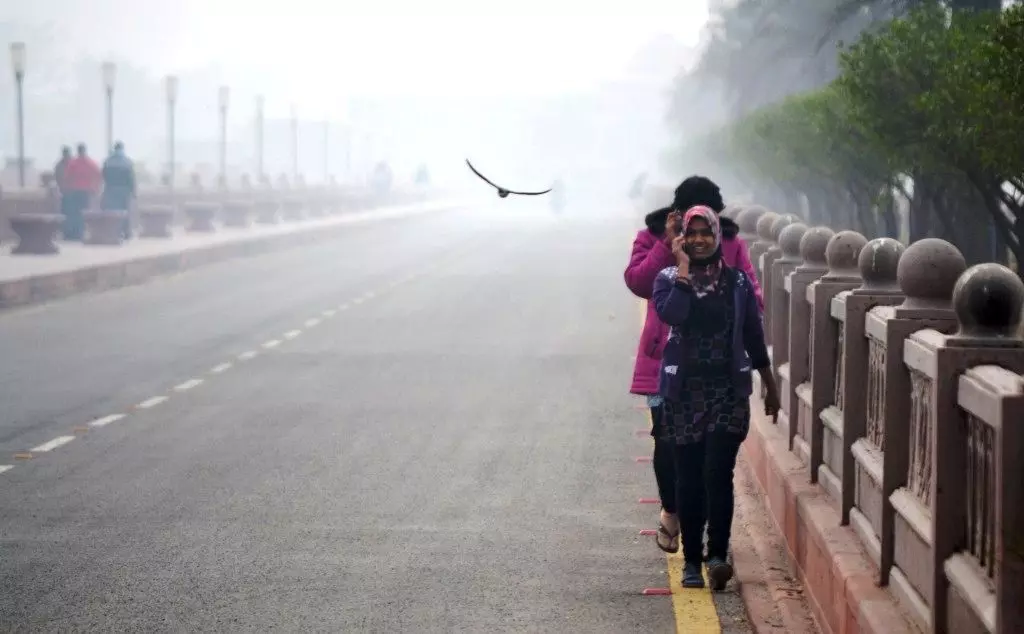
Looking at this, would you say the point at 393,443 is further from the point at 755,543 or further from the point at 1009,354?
the point at 1009,354

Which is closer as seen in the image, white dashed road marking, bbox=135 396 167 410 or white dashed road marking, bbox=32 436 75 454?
white dashed road marking, bbox=32 436 75 454

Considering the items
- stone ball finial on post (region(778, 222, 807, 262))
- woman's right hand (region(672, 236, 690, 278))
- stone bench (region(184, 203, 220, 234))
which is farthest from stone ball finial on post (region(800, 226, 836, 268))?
stone bench (region(184, 203, 220, 234))

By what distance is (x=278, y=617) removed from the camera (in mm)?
7113

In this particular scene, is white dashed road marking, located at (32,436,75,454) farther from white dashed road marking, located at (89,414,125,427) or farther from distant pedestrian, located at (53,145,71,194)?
distant pedestrian, located at (53,145,71,194)

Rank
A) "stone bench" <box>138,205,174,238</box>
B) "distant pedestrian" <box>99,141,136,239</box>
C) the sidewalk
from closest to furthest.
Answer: the sidewalk
"distant pedestrian" <box>99,141,136,239</box>
"stone bench" <box>138,205,174,238</box>

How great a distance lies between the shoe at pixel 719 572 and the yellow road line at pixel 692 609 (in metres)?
0.06

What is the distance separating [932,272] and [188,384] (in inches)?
407

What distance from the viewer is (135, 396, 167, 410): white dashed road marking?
1403cm

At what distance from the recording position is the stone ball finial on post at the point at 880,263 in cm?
736

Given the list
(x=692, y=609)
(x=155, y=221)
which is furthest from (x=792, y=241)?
(x=155, y=221)

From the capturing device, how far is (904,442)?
248 inches

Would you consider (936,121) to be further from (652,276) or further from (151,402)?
(652,276)

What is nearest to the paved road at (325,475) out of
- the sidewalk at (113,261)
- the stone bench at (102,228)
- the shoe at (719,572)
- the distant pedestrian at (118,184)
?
the shoe at (719,572)

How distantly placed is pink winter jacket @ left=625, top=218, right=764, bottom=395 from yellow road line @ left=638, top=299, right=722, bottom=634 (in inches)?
31.7
